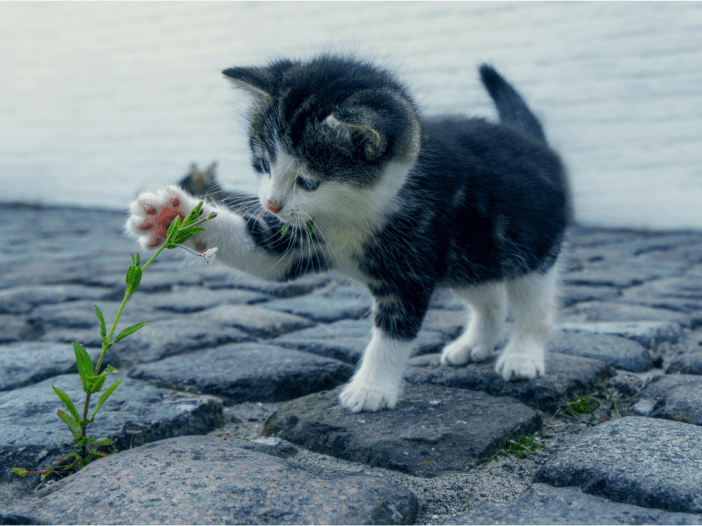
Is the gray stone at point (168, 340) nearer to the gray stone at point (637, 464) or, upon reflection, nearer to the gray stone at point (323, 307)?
the gray stone at point (323, 307)

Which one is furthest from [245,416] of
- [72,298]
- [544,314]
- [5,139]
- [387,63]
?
[5,139]

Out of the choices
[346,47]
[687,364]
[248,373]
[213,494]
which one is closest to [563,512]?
[213,494]

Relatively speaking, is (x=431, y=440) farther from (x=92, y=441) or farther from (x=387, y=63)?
(x=387, y=63)

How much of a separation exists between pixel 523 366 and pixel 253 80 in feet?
3.76

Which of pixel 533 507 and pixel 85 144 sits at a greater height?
pixel 85 144

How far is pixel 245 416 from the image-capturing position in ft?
5.53

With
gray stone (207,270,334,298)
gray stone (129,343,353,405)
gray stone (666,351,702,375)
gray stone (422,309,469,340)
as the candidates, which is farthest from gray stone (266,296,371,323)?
gray stone (666,351,702,375)

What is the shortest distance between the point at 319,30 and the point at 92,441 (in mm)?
6617

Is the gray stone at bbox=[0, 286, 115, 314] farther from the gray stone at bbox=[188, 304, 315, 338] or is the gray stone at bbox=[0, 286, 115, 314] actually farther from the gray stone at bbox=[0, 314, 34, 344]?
the gray stone at bbox=[188, 304, 315, 338]

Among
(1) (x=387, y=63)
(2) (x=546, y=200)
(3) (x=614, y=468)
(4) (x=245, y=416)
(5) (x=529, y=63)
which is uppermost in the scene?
(5) (x=529, y=63)

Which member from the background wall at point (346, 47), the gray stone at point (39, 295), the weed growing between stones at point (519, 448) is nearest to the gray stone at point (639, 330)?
the weed growing between stones at point (519, 448)

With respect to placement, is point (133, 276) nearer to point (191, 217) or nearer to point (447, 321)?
point (191, 217)

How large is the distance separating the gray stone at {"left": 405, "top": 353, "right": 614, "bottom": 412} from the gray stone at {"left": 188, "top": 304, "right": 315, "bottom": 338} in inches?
25.6

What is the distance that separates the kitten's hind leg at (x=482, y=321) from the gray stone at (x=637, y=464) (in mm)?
709
